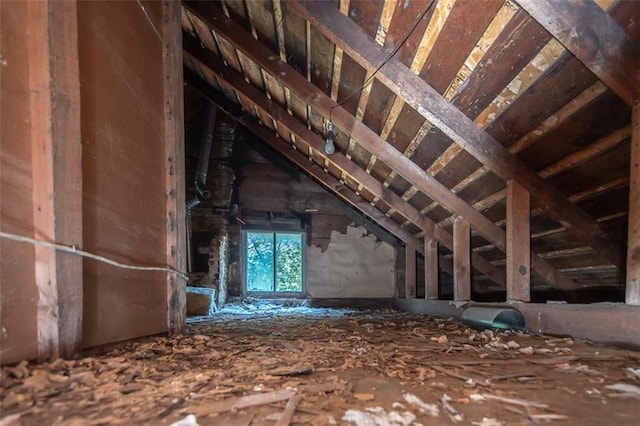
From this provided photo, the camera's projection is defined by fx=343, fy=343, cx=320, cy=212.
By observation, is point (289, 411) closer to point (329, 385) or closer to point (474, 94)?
point (329, 385)

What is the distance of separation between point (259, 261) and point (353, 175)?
3175mm

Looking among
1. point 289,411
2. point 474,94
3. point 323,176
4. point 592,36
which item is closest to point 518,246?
point 474,94

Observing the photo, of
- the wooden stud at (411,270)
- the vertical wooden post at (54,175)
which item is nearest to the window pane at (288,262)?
the wooden stud at (411,270)

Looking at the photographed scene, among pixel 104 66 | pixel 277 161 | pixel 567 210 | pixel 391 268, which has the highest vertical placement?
pixel 277 161

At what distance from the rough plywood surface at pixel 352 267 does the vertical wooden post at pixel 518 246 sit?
12.8 feet

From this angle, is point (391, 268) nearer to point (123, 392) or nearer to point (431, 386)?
point (431, 386)

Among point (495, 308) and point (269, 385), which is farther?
point (495, 308)

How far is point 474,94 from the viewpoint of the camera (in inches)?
85.2

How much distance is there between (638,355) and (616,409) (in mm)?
787

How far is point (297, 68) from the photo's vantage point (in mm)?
2996

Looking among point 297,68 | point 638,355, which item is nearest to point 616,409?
point 638,355

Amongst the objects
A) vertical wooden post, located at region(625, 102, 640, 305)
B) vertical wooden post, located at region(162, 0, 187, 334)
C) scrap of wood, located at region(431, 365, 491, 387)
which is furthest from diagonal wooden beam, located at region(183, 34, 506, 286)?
scrap of wood, located at region(431, 365, 491, 387)

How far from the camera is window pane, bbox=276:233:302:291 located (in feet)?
21.1

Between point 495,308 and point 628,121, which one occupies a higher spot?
point 628,121
